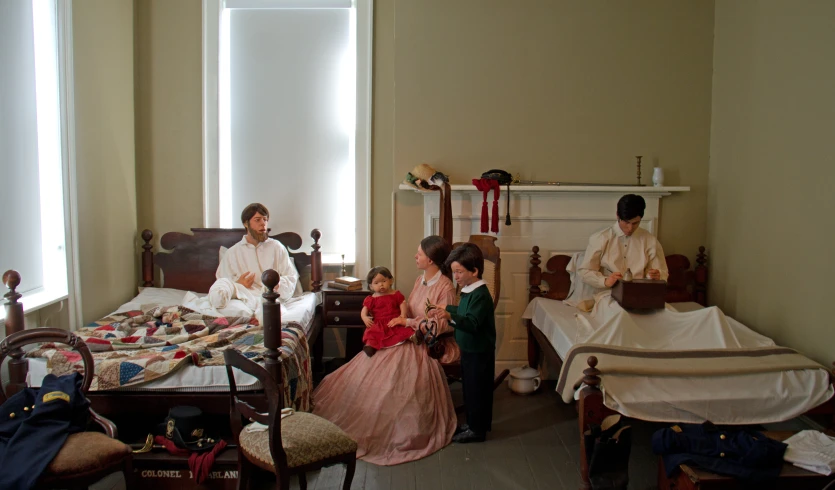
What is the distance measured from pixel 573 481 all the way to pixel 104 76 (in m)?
4.38

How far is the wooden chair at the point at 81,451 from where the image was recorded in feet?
9.10

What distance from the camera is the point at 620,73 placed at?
539 centimetres

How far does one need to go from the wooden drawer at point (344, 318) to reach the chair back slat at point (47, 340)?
6.91ft

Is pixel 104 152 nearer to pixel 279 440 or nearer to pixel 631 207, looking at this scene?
pixel 279 440

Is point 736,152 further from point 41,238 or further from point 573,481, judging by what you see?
point 41,238

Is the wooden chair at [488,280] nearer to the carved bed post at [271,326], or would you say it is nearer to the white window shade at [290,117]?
the white window shade at [290,117]

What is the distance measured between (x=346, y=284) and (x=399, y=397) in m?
1.38

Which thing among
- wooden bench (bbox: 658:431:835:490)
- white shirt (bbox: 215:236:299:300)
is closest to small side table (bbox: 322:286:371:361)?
white shirt (bbox: 215:236:299:300)

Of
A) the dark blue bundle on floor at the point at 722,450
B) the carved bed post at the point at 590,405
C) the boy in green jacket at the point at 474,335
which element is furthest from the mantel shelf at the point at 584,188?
the dark blue bundle on floor at the point at 722,450

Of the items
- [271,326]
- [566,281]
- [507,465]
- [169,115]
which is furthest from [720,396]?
[169,115]

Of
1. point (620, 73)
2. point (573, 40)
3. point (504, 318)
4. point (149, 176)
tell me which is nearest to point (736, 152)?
point (620, 73)

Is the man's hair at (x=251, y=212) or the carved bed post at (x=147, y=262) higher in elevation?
the man's hair at (x=251, y=212)

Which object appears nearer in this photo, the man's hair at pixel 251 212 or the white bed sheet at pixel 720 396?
the white bed sheet at pixel 720 396

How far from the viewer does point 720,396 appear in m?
3.29
